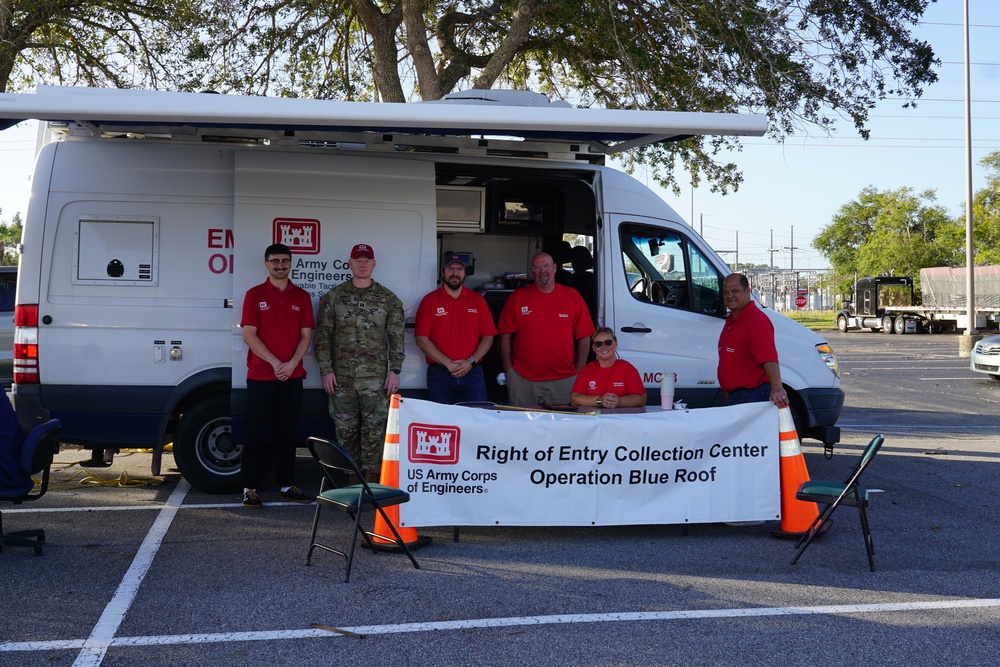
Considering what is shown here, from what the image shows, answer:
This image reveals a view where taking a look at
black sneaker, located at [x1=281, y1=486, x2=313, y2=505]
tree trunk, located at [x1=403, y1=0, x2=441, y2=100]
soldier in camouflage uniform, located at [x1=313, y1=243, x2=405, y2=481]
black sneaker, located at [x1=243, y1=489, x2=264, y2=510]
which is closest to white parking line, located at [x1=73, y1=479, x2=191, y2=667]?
black sneaker, located at [x1=243, y1=489, x2=264, y2=510]

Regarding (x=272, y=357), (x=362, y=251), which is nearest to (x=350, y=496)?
(x=272, y=357)

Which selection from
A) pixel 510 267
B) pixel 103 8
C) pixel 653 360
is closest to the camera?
pixel 653 360

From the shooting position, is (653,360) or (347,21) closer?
(653,360)

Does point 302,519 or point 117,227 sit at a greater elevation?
point 117,227

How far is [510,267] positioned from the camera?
30.2ft

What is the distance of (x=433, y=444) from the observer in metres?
5.85

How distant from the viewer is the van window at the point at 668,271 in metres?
7.66

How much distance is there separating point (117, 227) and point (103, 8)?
845 centimetres

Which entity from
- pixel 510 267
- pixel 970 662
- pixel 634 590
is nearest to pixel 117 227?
pixel 510 267

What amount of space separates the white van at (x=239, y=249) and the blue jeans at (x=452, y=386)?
0.70 feet

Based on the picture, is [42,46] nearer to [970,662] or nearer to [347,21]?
[347,21]

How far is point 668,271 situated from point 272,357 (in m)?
3.31

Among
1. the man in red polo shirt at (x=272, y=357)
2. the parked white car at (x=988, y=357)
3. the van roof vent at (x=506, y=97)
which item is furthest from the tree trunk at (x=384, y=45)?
the parked white car at (x=988, y=357)

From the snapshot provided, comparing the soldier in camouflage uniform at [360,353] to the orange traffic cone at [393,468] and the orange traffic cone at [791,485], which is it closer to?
the orange traffic cone at [393,468]
